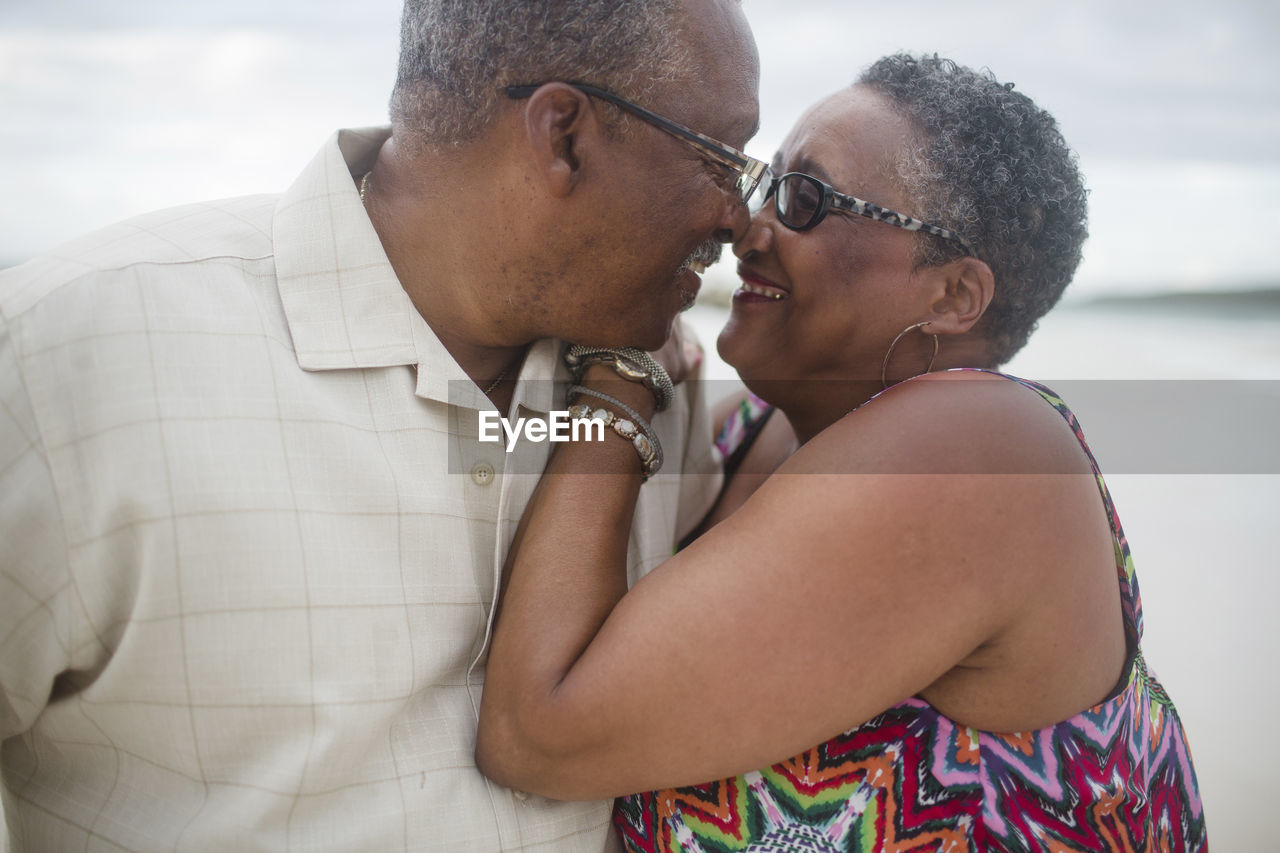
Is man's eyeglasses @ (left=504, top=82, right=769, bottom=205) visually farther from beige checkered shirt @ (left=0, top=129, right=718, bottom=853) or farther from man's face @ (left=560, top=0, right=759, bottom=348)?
beige checkered shirt @ (left=0, top=129, right=718, bottom=853)

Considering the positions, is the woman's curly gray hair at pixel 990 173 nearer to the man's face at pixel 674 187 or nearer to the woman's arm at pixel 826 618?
the man's face at pixel 674 187

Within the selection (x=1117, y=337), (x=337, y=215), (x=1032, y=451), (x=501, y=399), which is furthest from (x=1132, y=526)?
(x=337, y=215)

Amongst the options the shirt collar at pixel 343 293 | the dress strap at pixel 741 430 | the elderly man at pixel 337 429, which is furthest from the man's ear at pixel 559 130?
the dress strap at pixel 741 430

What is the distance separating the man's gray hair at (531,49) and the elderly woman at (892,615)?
0.45 meters

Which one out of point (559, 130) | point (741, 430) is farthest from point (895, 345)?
point (559, 130)

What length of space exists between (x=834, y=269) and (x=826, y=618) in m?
0.77

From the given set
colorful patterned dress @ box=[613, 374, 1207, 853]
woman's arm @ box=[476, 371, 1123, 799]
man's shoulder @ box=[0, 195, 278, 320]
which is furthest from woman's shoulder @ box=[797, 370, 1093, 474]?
man's shoulder @ box=[0, 195, 278, 320]

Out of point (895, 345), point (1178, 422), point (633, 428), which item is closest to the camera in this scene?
point (633, 428)

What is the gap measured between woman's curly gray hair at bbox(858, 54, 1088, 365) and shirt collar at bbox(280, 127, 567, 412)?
938mm

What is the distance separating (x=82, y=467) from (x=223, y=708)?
0.40m

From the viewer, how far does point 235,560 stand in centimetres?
133

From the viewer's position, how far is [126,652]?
1312 millimetres

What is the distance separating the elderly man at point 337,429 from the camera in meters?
1.31

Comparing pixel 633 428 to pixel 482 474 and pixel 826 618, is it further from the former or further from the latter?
pixel 826 618
